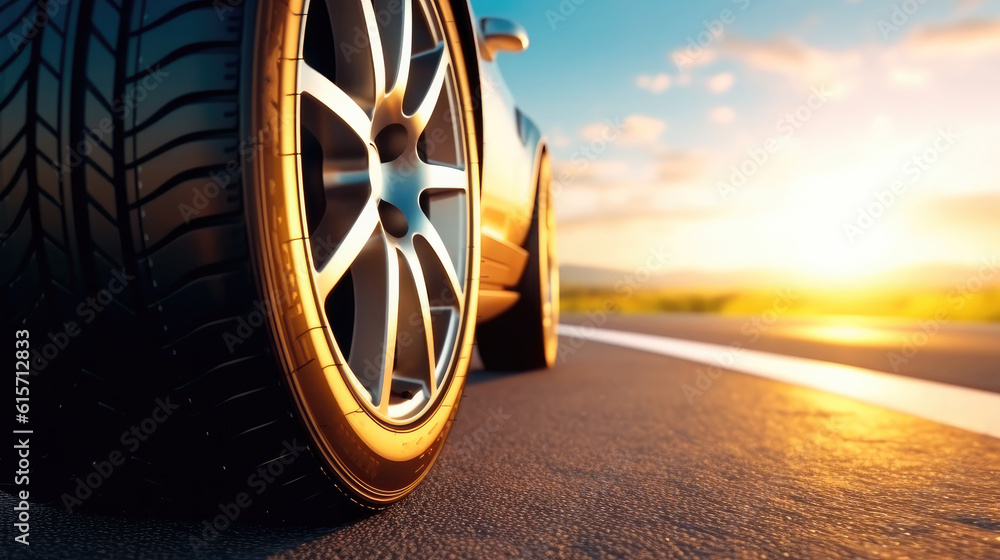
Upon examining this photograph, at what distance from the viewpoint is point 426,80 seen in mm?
2068

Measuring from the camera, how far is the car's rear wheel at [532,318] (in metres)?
4.12

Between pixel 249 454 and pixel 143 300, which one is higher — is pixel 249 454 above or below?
below

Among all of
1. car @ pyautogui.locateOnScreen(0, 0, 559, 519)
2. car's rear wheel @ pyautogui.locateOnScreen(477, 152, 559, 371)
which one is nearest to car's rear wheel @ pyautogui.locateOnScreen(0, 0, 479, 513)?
car @ pyautogui.locateOnScreen(0, 0, 559, 519)

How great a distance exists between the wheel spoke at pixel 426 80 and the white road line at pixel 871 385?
225 centimetres

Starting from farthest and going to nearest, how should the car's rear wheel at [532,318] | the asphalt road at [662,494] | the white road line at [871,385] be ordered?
the car's rear wheel at [532,318], the white road line at [871,385], the asphalt road at [662,494]

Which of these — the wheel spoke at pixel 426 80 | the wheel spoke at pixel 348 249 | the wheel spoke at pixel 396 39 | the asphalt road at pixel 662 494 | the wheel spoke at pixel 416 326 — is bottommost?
the asphalt road at pixel 662 494

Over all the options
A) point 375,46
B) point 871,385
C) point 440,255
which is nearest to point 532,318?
point 871,385

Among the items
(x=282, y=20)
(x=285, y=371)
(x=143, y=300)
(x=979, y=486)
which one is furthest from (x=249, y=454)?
(x=979, y=486)

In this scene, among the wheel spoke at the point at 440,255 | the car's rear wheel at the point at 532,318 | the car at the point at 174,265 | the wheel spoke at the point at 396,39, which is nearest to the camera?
the car at the point at 174,265

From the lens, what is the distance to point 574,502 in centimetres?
178

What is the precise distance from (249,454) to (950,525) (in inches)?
56.4

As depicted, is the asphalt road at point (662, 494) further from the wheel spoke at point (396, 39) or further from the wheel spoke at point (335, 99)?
the wheel spoke at point (396, 39)

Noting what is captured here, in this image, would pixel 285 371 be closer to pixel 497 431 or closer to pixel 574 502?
pixel 574 502

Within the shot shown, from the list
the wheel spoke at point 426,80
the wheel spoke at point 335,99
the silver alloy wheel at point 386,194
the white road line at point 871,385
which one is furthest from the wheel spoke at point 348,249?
the white road line at point 871,385
